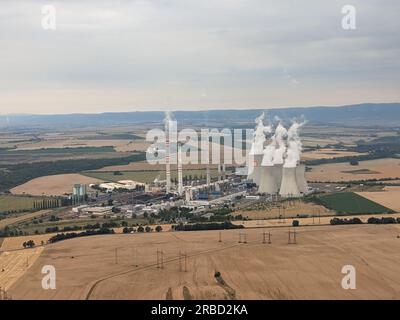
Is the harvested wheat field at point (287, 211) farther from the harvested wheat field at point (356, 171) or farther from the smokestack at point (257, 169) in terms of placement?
the harvested wheat field at point (356, 171)

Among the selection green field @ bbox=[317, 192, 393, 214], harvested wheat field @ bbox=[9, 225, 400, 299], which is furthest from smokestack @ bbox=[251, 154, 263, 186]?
harvested wheat field @ bbox=[9, 225, 400, 299]

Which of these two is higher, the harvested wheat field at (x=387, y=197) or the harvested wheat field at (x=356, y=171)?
the harvested wheat field at (x=356, y=171)

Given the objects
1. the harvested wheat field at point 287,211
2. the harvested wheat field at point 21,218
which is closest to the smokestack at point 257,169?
the harvested wheat field at point 287,211

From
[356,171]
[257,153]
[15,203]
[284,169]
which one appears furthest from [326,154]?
[15,203]

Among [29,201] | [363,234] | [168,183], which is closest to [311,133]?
[168,183]

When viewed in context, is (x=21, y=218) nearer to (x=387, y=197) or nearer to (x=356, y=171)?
(x=387, y=197)

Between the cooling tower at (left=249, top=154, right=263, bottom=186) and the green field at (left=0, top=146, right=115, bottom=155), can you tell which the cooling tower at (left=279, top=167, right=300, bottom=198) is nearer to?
the cooling tower at (left=249, top=154, right=263, bottom=186)
